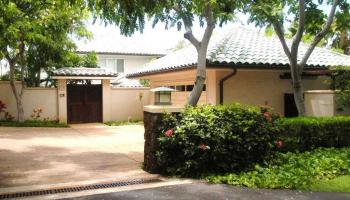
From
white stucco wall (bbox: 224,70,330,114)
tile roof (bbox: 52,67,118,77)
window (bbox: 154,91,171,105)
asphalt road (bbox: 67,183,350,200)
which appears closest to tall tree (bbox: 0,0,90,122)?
tile roof (bbox: 52,67,118,77)

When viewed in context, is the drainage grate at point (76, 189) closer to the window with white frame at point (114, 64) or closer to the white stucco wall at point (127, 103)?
the white stucco wall at point (127, 103)

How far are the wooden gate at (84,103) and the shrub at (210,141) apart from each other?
13856mm

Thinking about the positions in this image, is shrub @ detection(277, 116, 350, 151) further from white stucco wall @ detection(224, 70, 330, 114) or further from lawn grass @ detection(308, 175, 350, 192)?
white stucco wall @ detection(224, 70, 330, 114)

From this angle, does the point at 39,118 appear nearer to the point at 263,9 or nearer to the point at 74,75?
the point at 74,75

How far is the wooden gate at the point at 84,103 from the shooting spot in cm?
2108

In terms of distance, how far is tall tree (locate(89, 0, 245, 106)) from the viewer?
891 centimetres

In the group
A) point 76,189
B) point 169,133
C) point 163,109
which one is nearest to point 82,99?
point 163,109

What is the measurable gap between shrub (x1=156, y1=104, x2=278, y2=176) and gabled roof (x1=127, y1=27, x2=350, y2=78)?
4.31 m

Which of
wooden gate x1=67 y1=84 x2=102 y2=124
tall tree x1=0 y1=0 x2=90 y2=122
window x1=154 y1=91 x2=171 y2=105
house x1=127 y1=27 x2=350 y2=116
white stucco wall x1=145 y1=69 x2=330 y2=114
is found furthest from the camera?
wooden gate x1=67 y1=84 x2=102 y2=124

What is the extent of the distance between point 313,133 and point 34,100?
14716 mm

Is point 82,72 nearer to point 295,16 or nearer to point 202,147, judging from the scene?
point 295,16

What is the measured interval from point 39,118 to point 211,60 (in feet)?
37.5

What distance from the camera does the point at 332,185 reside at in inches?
279

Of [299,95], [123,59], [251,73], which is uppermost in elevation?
[123,59]
